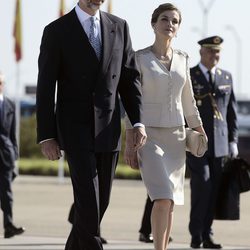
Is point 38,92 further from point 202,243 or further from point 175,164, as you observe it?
point 202,243

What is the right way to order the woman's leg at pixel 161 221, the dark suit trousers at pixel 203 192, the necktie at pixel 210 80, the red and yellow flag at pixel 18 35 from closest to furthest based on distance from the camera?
the woman's leg at pixel 161 221
the dark suit trousers at pixel 203 192
the necktie at pixel 210 80
the red and yellow flag at pixel 18 35

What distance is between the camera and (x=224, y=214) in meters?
10.5

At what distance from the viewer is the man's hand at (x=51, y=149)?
683 cm

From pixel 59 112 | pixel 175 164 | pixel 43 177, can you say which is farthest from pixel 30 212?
pixel 43 177

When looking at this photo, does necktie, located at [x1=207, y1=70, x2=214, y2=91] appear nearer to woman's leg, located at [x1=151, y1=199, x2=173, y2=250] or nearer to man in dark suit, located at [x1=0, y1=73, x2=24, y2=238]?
man in dark suit, located at [x1=0, y1=73, x2=24, y2=238]

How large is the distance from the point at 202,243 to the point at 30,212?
15.8 ft

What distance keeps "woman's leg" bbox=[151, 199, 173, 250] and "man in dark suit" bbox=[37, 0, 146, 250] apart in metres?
1.10

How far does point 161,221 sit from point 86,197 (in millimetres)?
1326

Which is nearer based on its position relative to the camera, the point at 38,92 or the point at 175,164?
the point at 38,92

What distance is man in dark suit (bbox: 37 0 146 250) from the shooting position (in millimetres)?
6879

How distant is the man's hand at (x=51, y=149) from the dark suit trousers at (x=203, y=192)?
369 centimetres

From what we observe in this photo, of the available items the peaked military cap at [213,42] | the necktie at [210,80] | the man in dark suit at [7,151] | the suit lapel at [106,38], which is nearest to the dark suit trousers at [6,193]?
the man in dark suit at [7,151]

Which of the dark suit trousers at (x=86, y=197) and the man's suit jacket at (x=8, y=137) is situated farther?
the man's suit jacket at (x=8, y=137)

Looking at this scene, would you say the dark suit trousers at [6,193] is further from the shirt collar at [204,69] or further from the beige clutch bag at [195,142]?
the beige clutch bag at [195,142]
